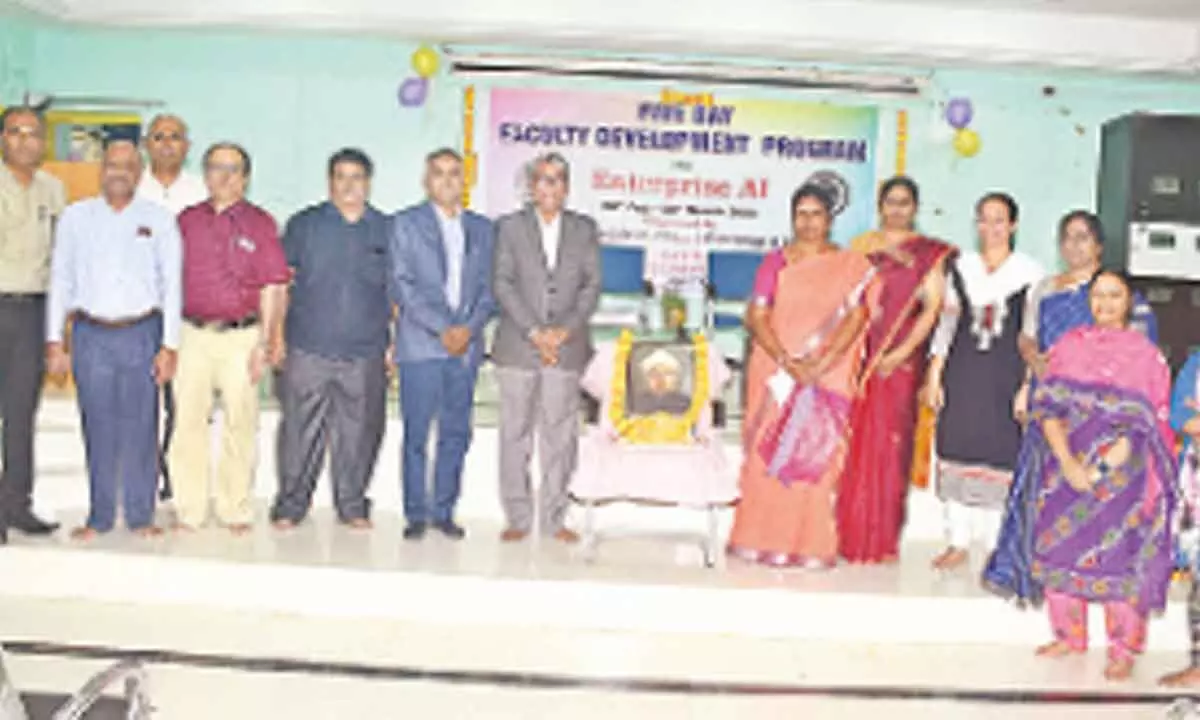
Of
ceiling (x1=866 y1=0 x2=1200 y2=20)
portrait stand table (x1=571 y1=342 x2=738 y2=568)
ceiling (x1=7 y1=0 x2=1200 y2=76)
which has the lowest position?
portrait stand table (x1=571 y1=342 x2=738 y2=568)

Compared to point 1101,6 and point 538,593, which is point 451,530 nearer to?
point 538,593

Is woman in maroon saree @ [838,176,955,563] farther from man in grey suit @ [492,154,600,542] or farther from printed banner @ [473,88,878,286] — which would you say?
printed banner @ [473,88,878,286]

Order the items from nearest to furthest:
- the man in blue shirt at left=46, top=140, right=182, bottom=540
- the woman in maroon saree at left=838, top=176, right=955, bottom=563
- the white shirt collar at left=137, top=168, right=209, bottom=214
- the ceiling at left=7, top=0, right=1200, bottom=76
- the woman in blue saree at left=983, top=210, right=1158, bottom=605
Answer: the woman in blue saree at left=983, top=210, right=1158, bottom=605 → the man in blue shirt at left=46, top=140, right=182, bottom=540 → the woman in maroon saree at left=838, top=176, right=955, bottom=563 → the white shirt collar at left=137, top=168, right=209, bottom=214 → the ceiling at left=7, top=0, right=1200, bottom=76

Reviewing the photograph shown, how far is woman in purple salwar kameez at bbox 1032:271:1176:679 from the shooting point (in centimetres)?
401

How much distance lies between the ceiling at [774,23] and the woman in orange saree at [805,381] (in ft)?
8.09

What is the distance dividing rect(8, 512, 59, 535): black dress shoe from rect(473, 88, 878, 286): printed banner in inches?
140

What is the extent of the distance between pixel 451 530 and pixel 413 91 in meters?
3.41

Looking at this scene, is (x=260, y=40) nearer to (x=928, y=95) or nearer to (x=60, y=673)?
(x=928, y=95)

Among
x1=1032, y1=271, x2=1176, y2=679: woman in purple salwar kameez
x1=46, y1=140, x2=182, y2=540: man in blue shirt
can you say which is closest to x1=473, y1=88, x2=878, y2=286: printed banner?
x1=46, y1=140, x2=182, y2=540: man in blue shirt

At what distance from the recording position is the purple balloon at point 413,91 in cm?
755

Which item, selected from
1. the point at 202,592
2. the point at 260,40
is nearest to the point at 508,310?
the point at 202,592

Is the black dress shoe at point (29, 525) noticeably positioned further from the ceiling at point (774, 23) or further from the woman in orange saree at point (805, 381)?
the ceiling at point (774, 23)

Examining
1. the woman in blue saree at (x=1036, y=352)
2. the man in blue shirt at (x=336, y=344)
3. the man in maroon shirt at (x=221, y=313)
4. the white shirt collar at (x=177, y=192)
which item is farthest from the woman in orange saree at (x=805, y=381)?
the white shirt collar at (x=177, y=192)

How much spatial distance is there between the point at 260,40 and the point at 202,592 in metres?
4.21
